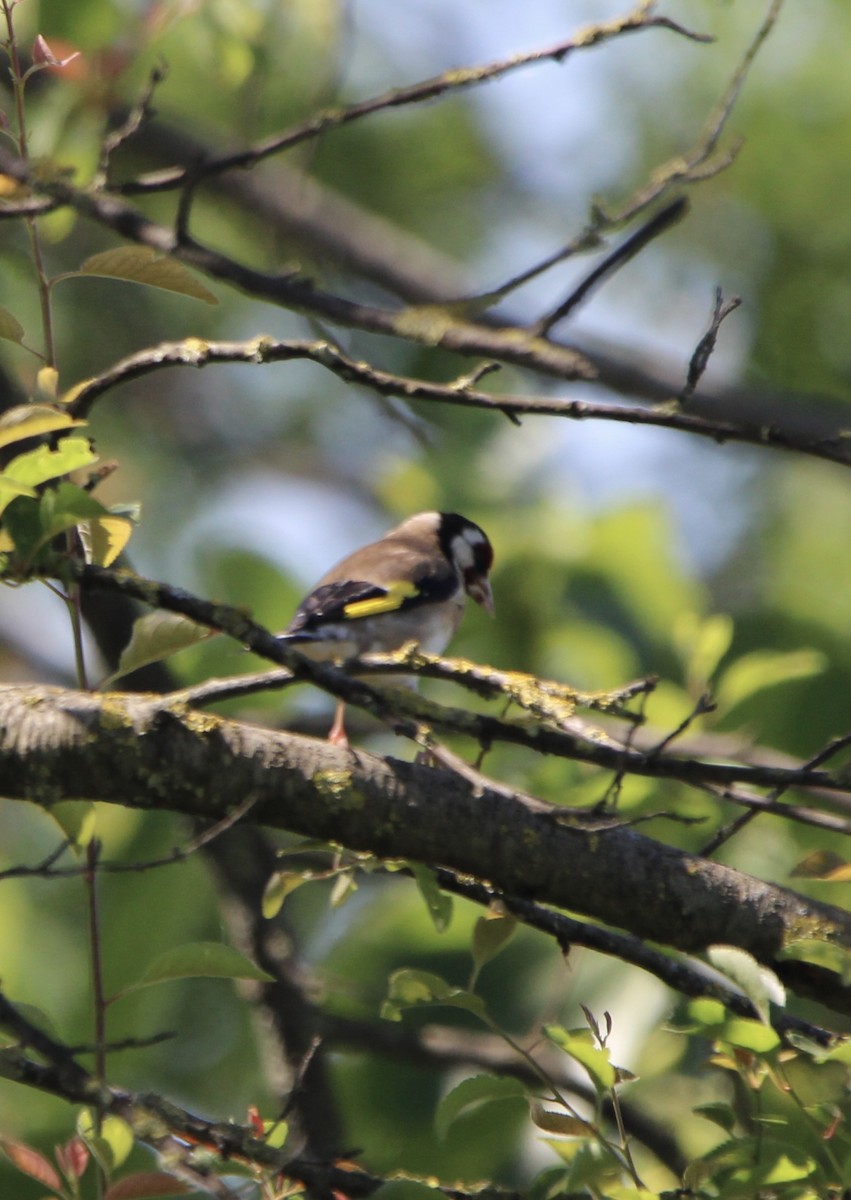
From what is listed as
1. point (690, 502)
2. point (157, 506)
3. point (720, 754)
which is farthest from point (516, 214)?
point (720, 754)

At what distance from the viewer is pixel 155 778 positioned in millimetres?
2355

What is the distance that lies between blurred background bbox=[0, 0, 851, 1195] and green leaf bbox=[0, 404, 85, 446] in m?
1.28

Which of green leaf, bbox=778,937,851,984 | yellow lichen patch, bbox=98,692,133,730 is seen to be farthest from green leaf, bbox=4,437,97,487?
green leaf, bbox=778,937,851,984

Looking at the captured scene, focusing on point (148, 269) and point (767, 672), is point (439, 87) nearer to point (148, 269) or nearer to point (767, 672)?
point (148, 269)

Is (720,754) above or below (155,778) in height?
below

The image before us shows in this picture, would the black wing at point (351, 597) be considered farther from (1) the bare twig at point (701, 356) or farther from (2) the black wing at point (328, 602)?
(1) the bare twig at point (701, 356)

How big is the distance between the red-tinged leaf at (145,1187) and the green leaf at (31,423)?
121 cm

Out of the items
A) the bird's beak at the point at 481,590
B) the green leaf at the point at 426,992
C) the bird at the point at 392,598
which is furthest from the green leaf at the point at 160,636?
the bird's beak at the point at 481,590

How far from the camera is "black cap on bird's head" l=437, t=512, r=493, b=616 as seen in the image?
19.5 feet

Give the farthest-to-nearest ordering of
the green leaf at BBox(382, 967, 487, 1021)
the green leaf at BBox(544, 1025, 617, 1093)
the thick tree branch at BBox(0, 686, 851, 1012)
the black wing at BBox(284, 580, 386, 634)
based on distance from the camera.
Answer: the black wing at BBox(284, 580, 386, 634) < the thick tree branch at BBox(0, 686, 851, 1012) < the green leaf at BBox(382, 967, 487, 1021) < the green leaf at BBox(544, 1025, 617, 1093)

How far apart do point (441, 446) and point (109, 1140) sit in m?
3.93

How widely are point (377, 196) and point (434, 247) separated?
0.62 metres

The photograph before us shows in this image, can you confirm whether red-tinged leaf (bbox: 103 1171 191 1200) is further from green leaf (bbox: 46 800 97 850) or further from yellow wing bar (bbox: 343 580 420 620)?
yellow wing bar (bbox: 343 580 420 620)

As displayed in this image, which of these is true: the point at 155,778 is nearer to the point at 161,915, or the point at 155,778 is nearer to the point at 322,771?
the point at 322,771
